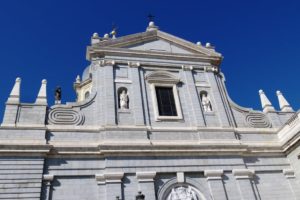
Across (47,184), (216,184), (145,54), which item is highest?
(145,54)

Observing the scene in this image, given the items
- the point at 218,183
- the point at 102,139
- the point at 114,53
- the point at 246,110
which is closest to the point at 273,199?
the point at 218,183

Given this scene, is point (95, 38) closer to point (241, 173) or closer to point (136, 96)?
point (136, 96)

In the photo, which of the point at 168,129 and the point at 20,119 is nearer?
the point at 20,119

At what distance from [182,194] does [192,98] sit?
204 inches

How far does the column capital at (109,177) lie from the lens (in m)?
12.4

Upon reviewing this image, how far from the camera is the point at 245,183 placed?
45.5 feet

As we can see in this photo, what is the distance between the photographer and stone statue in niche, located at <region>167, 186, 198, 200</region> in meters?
13.0

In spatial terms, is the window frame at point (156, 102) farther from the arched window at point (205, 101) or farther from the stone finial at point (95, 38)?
the stone finial at point (95, 38)

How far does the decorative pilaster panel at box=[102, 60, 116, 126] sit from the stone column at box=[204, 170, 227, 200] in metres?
4.86

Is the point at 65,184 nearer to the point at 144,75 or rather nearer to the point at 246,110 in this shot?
the point at 144,75

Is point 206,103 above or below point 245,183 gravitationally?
above

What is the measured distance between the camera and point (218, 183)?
1355 centimetres

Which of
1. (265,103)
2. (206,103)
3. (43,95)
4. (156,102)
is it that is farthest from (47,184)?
(265,103)

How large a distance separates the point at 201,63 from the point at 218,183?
24.1ft
